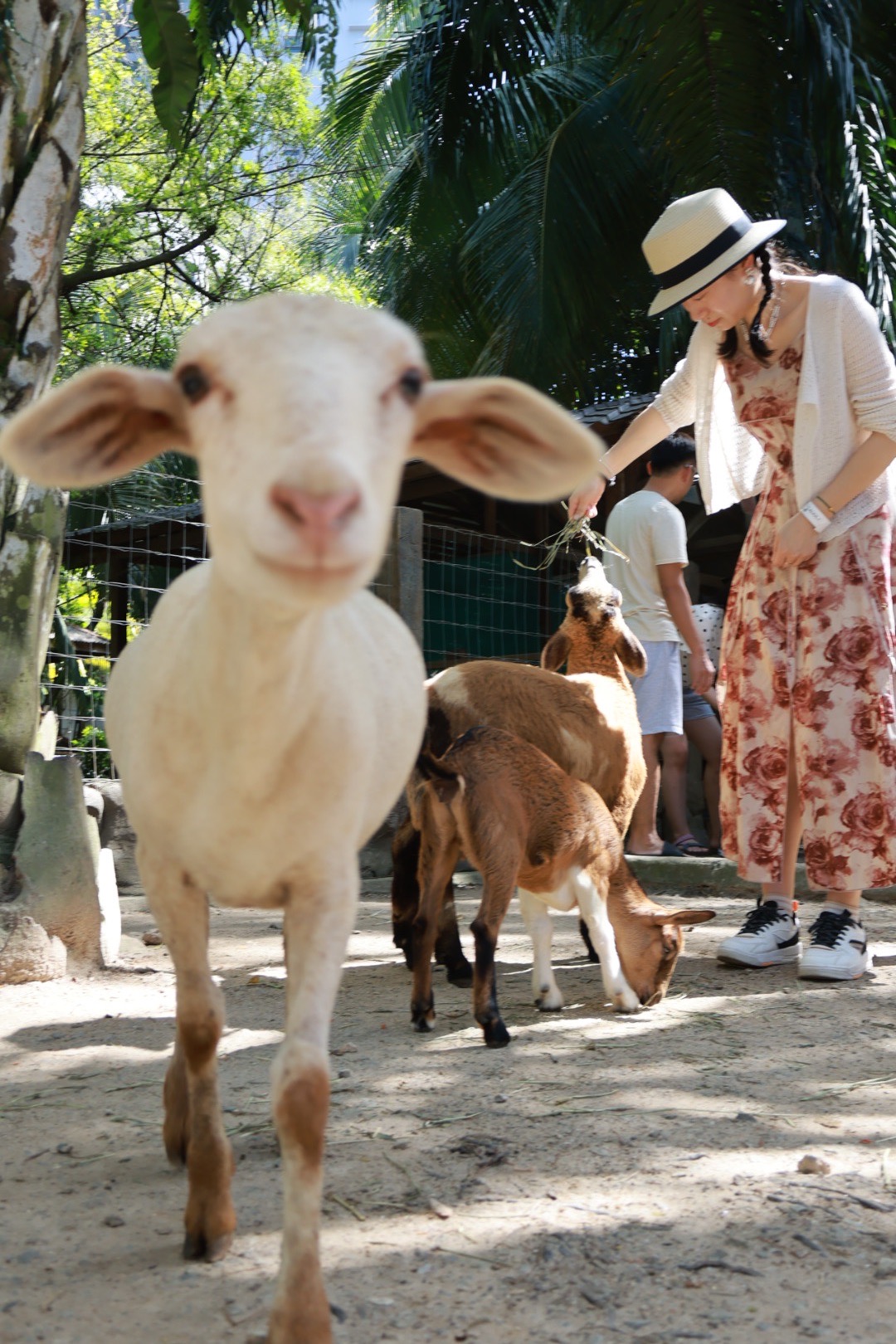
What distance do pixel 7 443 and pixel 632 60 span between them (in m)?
11.1

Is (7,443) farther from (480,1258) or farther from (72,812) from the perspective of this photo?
(72,812)

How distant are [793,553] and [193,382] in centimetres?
287

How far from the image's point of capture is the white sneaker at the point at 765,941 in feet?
15.3

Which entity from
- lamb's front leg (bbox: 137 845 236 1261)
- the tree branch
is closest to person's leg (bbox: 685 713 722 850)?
lamb's front leg (bbox: 137 845 236 1261)

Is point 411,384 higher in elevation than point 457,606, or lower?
lower

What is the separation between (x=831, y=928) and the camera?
446 cm

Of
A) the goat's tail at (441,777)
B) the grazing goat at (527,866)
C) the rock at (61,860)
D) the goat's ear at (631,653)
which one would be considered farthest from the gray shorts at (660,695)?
the rock at (61,860)

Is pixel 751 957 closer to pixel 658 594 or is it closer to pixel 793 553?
pixel 793 553

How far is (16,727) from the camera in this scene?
14.9 feet

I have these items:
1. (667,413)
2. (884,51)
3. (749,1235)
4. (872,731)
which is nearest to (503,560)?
(667,413)

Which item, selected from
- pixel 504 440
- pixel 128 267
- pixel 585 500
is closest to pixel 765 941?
pixel 585 500

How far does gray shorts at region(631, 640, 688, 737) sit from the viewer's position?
22.4 ft

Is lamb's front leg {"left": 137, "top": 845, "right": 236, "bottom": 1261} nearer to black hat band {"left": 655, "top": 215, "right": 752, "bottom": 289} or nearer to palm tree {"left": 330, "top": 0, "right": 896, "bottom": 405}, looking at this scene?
black hat band {"left": 655, "top": 215, "right": 752, "bottom": 289}

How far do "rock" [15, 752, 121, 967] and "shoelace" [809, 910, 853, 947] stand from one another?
2.49 meters
